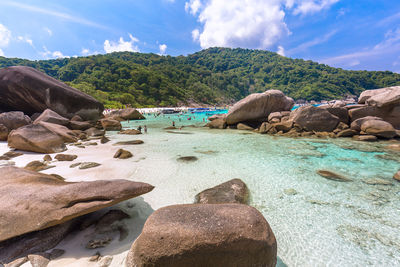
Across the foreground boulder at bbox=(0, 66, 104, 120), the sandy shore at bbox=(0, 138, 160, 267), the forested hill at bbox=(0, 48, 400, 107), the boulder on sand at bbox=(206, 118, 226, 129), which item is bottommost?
the sandy shore at bbox=(0, 138, 160, 267)

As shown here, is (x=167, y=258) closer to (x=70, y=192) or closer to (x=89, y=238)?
(x=89, y=238)

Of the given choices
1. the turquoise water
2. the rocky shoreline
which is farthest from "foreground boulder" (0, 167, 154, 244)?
the turquoise water

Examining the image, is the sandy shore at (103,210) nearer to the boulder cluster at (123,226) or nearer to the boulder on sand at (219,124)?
the boulder cluster at (123,226)

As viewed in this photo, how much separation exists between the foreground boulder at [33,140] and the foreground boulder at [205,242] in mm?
7304

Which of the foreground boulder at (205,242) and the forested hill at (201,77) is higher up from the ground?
the forested hill at (201,77)

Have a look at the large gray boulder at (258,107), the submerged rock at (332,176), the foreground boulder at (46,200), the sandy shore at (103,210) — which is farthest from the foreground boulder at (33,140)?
the large gray boulder at (258,107)

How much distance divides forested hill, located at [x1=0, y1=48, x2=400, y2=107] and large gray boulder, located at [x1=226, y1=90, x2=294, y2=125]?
136 feet

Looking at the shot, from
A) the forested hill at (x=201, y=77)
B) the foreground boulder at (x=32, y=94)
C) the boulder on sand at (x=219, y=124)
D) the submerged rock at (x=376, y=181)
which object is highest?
the forested hill at (x=201, y=77)

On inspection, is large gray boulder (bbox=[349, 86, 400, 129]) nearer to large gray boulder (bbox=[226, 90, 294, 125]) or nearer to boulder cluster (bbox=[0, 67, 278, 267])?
large gray boulder (bbox=[226, 90, 294, 125])

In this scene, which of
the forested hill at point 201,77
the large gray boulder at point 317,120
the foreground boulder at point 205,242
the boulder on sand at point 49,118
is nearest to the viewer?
the foreground boulder at point 205,242

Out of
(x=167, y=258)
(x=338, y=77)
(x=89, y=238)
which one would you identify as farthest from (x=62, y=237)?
(x=338, y=77)

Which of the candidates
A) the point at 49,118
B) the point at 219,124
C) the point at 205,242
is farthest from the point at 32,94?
the point at 205,242

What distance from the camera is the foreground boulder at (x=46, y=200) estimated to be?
2203mm

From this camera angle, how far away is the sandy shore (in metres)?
2.17
